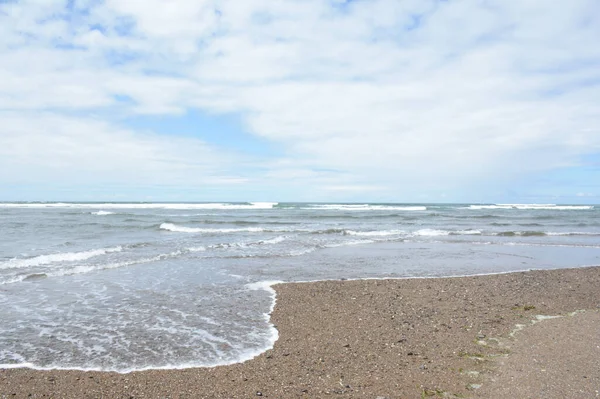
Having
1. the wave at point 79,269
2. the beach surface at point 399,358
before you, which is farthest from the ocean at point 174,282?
the beach surface at point 399,358

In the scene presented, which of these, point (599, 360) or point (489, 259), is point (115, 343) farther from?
point (489, 259)

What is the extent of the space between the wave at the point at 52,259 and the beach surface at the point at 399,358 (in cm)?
834

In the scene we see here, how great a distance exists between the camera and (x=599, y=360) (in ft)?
17.2

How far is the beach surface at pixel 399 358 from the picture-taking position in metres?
4.55

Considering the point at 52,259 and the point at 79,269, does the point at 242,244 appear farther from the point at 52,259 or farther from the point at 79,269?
the point at 79,269

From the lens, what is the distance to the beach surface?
4.55 m

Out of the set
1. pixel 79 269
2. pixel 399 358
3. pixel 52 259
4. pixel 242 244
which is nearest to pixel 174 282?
pixel 79 269

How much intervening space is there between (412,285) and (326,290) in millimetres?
2092

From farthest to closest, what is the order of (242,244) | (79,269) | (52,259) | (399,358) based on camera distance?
(242,244)
(52,259)
(79,269)
(399,358)

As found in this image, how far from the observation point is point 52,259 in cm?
1353

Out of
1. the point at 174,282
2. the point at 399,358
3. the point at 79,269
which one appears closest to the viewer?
the point at 399,358

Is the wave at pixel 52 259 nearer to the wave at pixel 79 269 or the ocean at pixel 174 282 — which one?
the ocean at pixel 174 282

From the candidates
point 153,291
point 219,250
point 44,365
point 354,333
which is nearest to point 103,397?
point 44,365

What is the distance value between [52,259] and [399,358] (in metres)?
12.0
